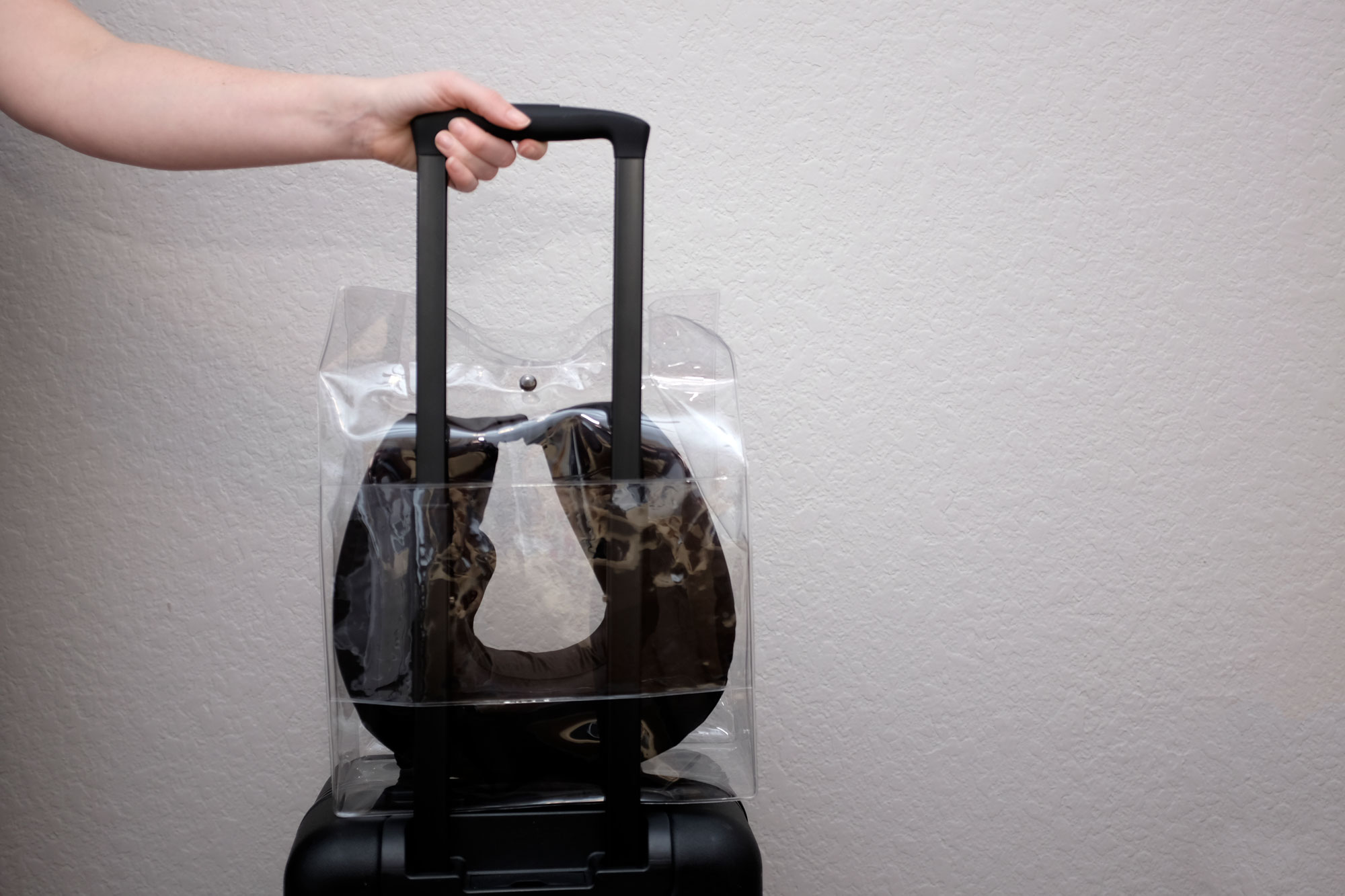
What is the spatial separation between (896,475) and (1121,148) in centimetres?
43

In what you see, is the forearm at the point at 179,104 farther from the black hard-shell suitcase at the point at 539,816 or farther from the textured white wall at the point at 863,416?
the textured white wall at the point at 863,416

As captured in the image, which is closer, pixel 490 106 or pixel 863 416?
pixel 490 106

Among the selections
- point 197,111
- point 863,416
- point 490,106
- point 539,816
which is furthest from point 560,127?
point 863,416

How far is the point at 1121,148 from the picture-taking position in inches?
40.0

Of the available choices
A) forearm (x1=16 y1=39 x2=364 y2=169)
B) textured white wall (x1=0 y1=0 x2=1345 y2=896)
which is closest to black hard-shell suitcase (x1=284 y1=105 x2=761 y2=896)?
forearm (x1=16 y1=39 x2=364 y2=169)

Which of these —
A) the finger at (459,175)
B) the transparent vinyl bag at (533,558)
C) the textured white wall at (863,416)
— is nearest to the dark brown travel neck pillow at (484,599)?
the transparent vinyl bag at (533,558)

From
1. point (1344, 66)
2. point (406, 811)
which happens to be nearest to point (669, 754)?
point (406, 811)

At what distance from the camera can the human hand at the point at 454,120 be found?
56 cm

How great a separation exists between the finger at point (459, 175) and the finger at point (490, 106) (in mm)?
33

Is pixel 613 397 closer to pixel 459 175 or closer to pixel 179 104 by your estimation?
pixel 459 175

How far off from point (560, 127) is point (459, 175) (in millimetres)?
70

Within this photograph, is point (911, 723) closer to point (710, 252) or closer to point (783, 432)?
point (783, 432)

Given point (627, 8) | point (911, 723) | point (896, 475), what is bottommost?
point (911, 723)

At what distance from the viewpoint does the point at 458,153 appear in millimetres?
571
